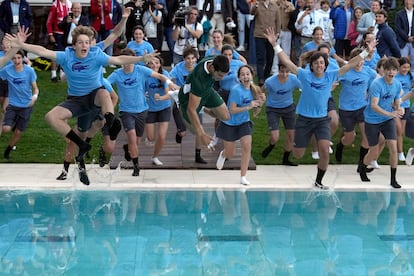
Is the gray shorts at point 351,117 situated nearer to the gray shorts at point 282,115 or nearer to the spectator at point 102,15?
the gray shorts at point 282,115

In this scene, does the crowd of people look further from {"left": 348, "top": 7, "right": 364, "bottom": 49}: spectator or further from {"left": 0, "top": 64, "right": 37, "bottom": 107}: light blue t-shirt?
{"left": 348, "top": 7, "right": 364, "bottom": 49}: spectator

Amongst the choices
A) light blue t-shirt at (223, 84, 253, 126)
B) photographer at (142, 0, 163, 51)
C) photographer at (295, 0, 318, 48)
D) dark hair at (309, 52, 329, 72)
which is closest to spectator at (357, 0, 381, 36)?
photographer at (295, 0, 318, 48)

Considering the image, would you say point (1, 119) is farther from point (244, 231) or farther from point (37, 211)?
point (244, 231)

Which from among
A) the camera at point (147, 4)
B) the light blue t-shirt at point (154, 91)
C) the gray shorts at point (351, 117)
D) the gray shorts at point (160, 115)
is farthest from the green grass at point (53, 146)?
the camera at point (147, 4)

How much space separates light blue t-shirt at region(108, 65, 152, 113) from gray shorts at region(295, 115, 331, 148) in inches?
92.5

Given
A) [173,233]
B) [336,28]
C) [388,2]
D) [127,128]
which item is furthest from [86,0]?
[173,233]

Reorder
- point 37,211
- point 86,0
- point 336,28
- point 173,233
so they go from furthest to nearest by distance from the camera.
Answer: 1. point 86,0
2. point 336,28
3. point 37,211
4. point 173,233

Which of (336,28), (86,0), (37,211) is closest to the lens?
(37,211)

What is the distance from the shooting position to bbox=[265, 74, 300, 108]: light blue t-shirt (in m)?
12.8

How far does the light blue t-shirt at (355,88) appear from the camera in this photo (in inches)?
498

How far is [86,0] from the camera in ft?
66.7

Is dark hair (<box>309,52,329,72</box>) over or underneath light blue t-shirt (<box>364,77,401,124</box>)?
over

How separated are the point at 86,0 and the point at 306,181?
10275 mm

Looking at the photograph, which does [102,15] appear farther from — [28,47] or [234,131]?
[28,47]
